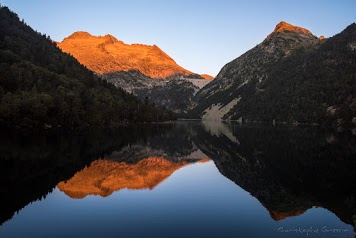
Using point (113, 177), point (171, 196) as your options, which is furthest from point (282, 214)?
point (113, 177)

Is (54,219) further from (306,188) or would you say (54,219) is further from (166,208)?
(306,188)

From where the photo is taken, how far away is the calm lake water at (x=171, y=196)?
Answer: 30.4 meters

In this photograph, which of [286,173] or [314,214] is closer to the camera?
[314,214]

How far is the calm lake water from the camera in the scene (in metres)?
30.4

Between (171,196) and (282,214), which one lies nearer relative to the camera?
(282,214)

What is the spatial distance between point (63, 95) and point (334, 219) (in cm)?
15594

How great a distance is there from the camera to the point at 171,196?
44.8m

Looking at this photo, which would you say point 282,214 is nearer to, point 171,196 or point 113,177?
point 171,196

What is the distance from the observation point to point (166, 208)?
1495 inches

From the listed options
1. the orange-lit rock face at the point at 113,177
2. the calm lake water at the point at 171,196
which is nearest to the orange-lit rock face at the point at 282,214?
the calm lake water at the point at 171,196

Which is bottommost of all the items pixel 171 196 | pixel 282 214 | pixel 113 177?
pixel 113 177

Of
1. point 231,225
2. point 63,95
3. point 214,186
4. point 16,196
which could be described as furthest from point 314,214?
point 63,95

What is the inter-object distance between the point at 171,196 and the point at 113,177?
14.0m

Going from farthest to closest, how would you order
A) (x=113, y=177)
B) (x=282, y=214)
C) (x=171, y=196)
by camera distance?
(x=113, y=177) < (x=171, y=196) < (x=282, y=214)
